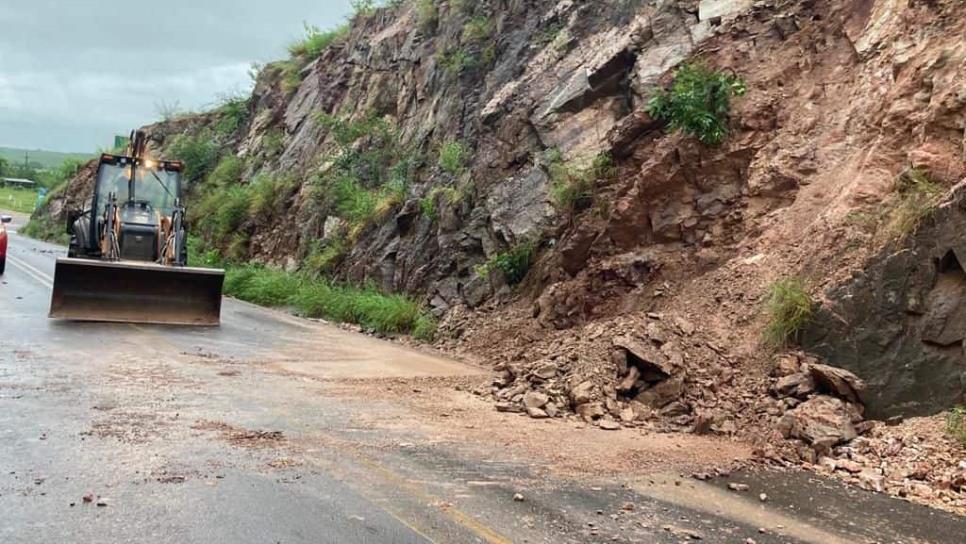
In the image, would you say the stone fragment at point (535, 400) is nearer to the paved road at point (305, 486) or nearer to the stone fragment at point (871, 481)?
the paved road at point (305, 486)

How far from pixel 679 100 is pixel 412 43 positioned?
13157 millimetres

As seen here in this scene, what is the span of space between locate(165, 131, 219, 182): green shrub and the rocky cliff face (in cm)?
1460

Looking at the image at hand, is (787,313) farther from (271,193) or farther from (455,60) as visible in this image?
(271,193)

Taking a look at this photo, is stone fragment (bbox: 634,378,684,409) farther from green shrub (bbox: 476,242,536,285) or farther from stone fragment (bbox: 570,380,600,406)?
green shrub (bbox: 476,242,536,285)

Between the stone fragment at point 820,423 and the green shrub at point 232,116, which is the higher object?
the green shrub at point 232,116

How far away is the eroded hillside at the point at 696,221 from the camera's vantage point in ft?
23.9

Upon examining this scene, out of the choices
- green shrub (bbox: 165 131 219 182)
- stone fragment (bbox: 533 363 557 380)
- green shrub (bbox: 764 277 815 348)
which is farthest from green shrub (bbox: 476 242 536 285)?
green shrub (bbox: 165 131 219 182)

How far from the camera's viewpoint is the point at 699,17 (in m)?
13.1

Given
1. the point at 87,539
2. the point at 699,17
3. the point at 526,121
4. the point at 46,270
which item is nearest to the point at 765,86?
the point at 699,17

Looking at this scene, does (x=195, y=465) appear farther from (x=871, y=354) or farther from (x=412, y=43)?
(x=412, y=43)

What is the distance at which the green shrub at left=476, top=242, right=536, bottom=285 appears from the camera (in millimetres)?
13219

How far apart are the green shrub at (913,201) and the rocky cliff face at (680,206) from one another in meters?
0.09

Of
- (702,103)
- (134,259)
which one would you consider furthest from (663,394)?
(134,259)

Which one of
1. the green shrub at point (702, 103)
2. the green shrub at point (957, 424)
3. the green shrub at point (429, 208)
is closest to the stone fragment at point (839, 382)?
the green shrub at point (957, 424)
